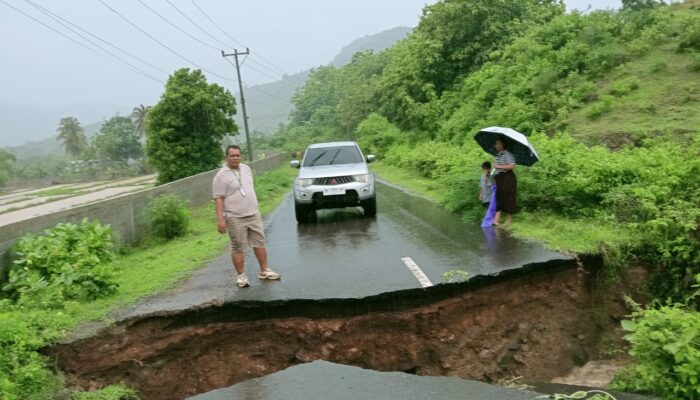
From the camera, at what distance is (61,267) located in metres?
6.91

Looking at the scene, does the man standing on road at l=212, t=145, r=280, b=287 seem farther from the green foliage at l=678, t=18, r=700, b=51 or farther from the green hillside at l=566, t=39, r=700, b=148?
the green foliage at l=678, t=18, r=700, b=51

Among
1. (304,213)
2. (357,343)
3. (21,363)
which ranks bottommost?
(357,343)

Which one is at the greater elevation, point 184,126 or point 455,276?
point 184,126

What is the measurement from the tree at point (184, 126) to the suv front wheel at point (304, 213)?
16.3 meters

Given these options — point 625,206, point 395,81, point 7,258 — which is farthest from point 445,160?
Answer: point 395,81

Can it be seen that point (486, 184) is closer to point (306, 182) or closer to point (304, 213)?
point (306, 182)

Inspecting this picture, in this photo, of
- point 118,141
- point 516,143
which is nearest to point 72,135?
point 118,141

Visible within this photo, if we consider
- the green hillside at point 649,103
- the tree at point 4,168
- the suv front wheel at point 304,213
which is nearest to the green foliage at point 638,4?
the green hillside at point 649,103

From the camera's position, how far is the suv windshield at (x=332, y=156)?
11.7 metres

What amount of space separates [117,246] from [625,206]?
9.18 meters

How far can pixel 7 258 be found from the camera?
24.4 feet

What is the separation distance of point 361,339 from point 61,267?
166 inches

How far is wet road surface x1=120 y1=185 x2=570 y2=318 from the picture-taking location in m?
6.45

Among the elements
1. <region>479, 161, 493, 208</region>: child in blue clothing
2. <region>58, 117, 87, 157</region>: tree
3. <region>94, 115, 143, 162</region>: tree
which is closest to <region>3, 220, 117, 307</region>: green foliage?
<region>479, 161, 493, 208</region>: child in blue clothing
